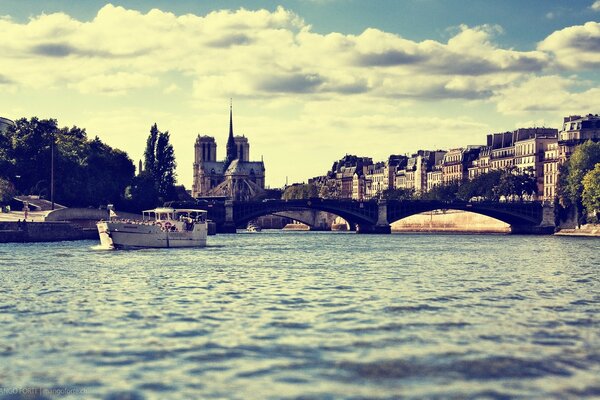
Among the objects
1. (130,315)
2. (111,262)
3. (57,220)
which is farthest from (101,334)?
(57,220)

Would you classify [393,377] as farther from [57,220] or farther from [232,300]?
[57,220]

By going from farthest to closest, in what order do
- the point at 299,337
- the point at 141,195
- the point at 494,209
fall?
the point at 494,209 → the point at 141,195 → the point at 299,337

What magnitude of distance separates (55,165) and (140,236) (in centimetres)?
3874

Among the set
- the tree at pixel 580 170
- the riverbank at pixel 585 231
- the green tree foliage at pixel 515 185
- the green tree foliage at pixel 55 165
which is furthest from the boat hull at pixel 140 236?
the green tree foliage at pixel 515 185

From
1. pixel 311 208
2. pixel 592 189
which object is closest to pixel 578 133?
pixel 592 189

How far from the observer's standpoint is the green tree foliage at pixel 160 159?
138875 millimetres

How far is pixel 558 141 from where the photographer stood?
15725 centimetres

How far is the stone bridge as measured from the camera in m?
140

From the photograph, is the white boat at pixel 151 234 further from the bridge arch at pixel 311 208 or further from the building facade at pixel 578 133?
the building facade at pixel 578 133

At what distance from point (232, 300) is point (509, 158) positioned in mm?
154610

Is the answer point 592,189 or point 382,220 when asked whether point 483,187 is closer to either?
point 382,220

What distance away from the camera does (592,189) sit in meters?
123

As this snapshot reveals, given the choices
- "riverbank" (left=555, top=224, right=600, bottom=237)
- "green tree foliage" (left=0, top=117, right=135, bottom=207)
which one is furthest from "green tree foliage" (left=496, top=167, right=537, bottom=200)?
"green tree foliage" (left=0, top=117, right=135, bottom=207)

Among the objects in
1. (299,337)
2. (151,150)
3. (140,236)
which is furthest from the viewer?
(151,150)
